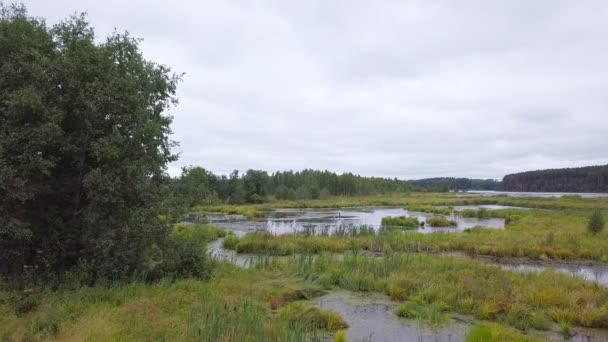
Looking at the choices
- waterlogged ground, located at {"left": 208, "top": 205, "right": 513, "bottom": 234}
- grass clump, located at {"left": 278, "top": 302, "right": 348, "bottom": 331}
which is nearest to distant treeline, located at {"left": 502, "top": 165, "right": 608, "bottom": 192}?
waterlogged ground, located at {"left": 208, "top": 205, "right": 513, "bottom": 234}

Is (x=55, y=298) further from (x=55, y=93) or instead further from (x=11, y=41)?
(x=11, y=41)

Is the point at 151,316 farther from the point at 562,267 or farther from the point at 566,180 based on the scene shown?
the point at 566,180

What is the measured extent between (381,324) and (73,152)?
8.94 meters

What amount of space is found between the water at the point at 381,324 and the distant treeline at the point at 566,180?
524 ft

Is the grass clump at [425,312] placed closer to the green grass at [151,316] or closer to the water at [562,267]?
the green grass at [151,316]

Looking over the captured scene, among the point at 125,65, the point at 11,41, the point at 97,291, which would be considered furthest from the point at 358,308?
the point at 11,41

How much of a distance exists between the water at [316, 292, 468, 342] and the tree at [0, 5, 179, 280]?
18.8 ft

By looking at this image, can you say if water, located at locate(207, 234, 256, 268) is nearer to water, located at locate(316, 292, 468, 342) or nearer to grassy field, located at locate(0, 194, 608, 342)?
grassy field, located at locate(0, 194, 608, 342)

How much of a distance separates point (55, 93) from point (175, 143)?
12.4 feet

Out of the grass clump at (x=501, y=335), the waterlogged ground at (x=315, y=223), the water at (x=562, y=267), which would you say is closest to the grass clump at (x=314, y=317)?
the grass clump at (x=501, y=335)

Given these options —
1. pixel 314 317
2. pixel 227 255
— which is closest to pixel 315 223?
pixel 227 255

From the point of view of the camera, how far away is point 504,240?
947 inches

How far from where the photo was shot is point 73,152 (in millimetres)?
10164

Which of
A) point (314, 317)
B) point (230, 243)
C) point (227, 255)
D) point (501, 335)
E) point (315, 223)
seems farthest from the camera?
point (315, 223)
